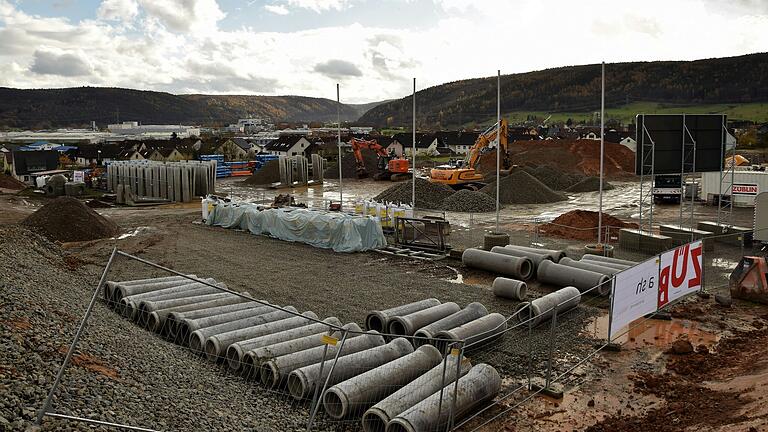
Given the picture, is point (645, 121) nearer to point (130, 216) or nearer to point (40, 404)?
point (40, 404)

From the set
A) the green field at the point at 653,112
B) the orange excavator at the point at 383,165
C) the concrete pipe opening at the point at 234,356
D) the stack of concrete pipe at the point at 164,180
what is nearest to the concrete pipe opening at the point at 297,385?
the concrete pipe opening at the point at 234,356

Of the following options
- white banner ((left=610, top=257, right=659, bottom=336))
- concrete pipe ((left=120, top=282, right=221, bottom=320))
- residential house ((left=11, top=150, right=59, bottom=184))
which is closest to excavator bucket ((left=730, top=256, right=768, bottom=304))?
white banner ((left=610, top=257, right=659, bottom=336))

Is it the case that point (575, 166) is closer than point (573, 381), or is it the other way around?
point (573, 381)

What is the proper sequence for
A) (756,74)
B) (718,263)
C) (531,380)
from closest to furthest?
(531,380)
(718,263)
(756,74)

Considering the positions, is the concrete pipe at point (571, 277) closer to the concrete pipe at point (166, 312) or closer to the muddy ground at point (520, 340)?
the muddy ground at point (520, 340)

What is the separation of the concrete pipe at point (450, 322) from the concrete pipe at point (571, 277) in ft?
15.6

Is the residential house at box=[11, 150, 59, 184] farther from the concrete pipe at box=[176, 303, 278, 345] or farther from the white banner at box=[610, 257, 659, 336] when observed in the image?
the white banner at box=[610, 257, 659, 336]

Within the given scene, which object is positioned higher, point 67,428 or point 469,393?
→ point 67,428

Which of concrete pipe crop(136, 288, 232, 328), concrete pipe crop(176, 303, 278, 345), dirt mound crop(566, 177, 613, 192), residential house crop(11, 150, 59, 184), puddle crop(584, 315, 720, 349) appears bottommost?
puddle crop(584, 315, 720, 349)

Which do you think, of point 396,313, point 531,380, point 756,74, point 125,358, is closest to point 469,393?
point 531,380

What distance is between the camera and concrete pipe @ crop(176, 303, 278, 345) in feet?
41.9

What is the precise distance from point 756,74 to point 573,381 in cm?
20403

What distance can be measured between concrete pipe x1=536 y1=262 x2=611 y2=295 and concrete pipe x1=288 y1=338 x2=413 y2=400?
7.92 meters

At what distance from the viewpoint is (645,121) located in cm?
2467
